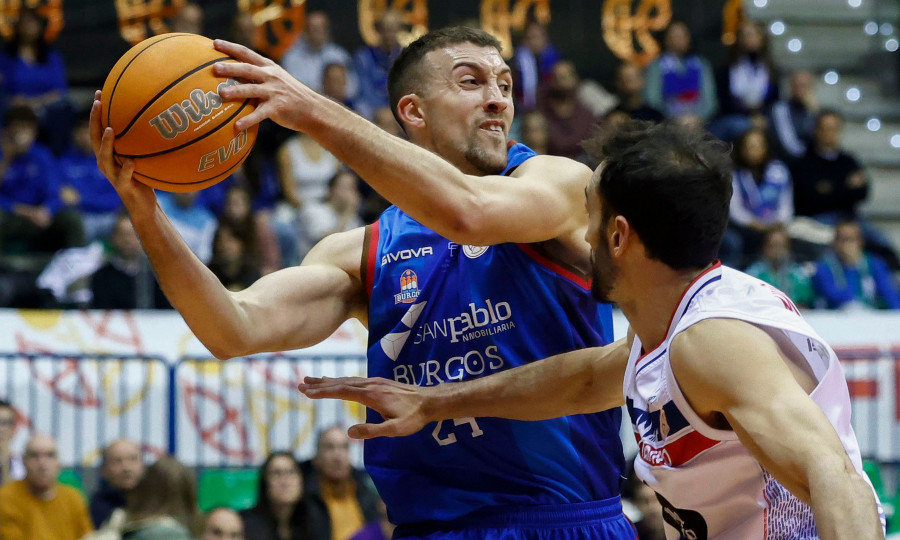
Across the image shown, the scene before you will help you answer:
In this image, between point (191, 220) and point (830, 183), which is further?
point (830, 183)

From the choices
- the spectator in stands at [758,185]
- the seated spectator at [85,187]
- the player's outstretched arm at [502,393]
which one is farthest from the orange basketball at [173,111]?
the spectator in stands at [758,185]

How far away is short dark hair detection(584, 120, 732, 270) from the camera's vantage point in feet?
10.1

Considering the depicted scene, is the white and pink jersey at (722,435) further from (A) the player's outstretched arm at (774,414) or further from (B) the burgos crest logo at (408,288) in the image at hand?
(B) the burgos crest logo at (408,288)

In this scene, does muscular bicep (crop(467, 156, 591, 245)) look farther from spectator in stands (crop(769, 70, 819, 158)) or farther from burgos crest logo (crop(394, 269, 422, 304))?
spectator in stands (crop(769, 70, 819, 158))

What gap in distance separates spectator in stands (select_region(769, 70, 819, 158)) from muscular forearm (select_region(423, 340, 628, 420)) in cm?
973

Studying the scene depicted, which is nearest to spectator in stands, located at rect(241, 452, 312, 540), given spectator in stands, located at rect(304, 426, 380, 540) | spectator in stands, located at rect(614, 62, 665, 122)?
spectator in stands, located at rect(304, 426, 380, 540)

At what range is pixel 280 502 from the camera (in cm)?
770

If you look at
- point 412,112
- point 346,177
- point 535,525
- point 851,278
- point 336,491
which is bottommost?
point 336,491

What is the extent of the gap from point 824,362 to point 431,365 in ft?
4.88

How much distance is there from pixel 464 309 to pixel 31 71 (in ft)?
28.3

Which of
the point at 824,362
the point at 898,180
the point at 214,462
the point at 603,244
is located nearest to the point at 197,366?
the point at 214,462

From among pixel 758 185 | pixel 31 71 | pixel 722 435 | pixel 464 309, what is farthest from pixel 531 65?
pixel 722 435

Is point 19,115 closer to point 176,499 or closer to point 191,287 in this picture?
point 176,499

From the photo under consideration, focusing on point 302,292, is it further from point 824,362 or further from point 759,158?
point 759,158
